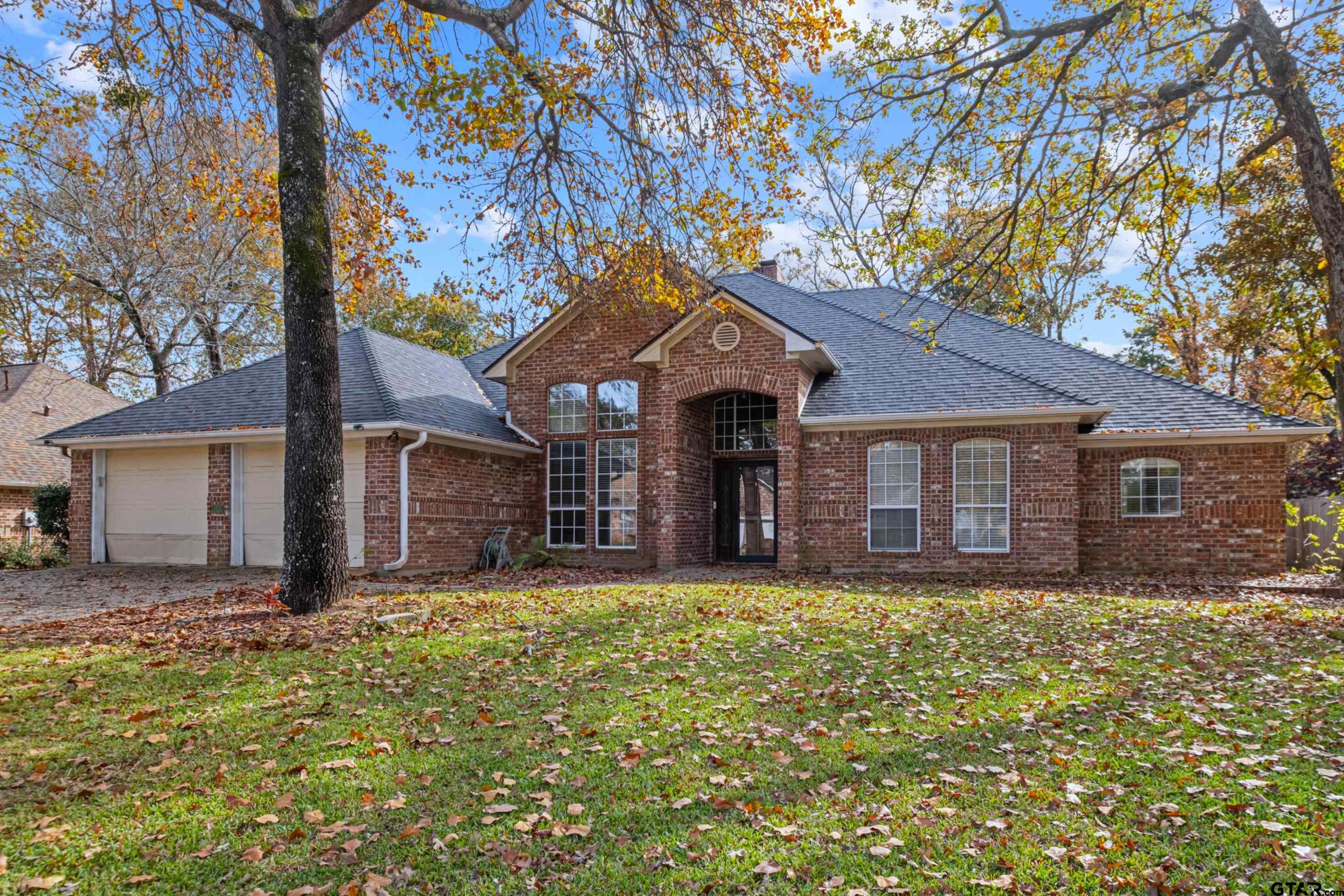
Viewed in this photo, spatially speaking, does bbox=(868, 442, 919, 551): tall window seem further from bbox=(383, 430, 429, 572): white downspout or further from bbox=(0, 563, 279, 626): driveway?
bbox=(0, 563, 279, 626): driveway

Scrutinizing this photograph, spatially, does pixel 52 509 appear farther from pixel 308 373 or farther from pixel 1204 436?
pixel 1204 436

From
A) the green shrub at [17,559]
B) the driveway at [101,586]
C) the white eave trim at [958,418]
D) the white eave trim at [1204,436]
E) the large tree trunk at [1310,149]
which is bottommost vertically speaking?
the green shrub at [17,559]

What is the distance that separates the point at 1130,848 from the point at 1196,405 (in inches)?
565

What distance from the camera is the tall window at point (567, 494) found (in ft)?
57.1

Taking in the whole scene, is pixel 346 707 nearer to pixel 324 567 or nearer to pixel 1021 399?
pixel 324 567

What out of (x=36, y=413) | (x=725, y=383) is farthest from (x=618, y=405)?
(x=36, y=413)

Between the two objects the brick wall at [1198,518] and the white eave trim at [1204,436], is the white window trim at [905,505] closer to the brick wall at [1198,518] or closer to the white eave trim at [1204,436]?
the white eave trim at [1204,436]

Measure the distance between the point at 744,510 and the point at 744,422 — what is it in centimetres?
198

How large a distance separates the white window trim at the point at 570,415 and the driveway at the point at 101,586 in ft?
20.2

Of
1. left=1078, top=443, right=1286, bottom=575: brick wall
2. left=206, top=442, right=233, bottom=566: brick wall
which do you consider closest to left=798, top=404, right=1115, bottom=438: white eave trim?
left=1078, top=443, right=1286, bottom=575: brick wall

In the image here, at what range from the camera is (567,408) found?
17594 millimetres

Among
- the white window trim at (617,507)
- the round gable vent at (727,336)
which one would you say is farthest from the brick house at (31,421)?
the round gable vent at (727,336)

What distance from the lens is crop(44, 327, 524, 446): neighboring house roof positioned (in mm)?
15148

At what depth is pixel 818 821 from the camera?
12.8 feet
